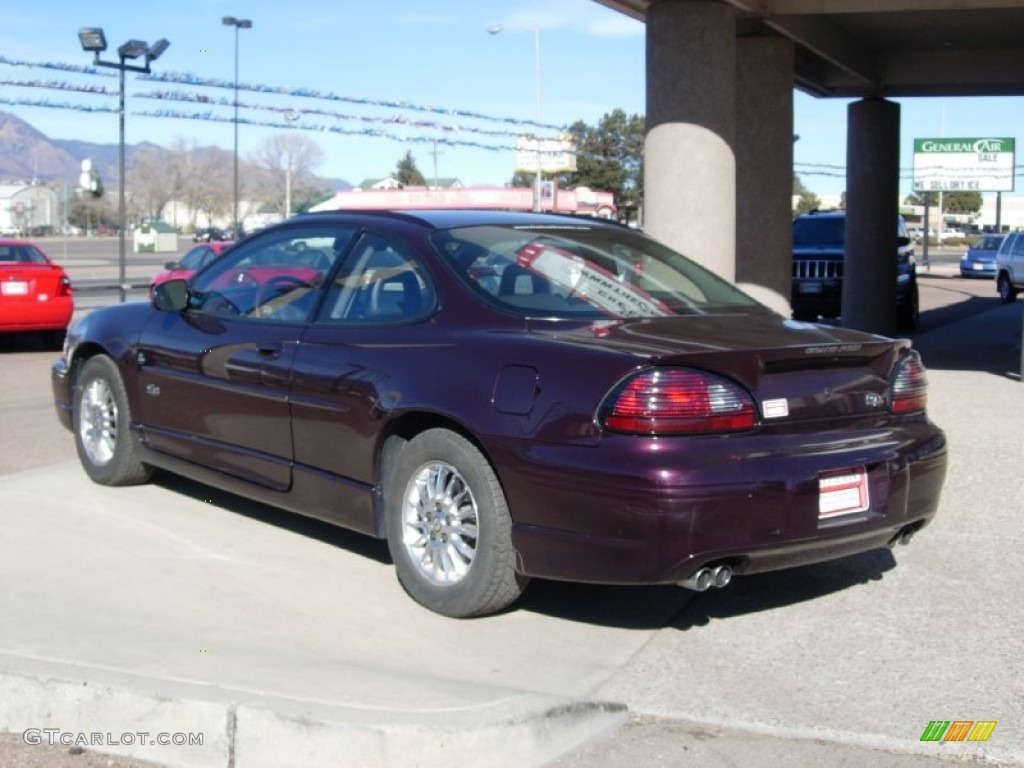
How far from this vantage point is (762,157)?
13.2 meters

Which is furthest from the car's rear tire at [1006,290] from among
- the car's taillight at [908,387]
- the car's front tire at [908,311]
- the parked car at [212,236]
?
the parked car at [212,236]

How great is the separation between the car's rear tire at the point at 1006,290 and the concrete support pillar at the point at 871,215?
1164 cm

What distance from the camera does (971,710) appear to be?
4344 millimetres

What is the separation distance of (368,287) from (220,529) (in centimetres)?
158

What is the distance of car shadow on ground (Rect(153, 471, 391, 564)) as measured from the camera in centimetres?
625

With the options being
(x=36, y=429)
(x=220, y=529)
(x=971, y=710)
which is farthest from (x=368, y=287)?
(x=36, y=429)

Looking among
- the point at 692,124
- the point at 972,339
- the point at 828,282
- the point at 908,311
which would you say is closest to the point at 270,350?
the point at 692,124

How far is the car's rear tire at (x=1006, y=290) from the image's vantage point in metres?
29.8

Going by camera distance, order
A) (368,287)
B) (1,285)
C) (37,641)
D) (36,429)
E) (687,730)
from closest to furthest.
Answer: (687,730) → (37,641) → (368,287) → (36,429) → (1,285)

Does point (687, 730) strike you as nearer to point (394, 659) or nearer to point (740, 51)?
point (394, 659)

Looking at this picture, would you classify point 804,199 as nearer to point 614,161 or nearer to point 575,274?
point 614,161

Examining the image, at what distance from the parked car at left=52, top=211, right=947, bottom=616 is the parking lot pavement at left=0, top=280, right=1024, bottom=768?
349 mm

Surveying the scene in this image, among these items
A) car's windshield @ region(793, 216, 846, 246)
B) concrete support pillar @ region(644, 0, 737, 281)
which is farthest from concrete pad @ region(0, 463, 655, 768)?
car's windshield @ region(793, 216, 846, 246)

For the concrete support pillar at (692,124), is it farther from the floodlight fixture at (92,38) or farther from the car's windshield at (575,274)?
the floodlight fixture at (92,38)
